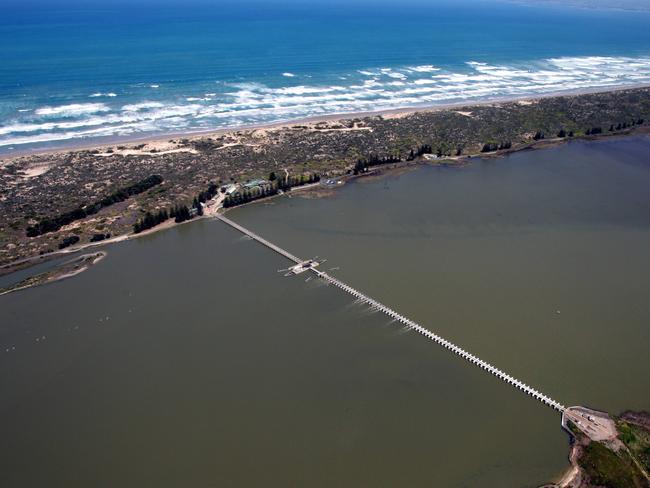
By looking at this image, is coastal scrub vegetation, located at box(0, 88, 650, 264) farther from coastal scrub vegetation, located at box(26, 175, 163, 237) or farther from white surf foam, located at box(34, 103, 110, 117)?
white surf foam, located at box(34, 103, 110, 117)

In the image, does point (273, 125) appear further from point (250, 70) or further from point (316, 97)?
point (250, 70)

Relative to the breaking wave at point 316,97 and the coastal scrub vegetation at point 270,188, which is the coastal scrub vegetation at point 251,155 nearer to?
the coastal scrub vegetation at point 270,188

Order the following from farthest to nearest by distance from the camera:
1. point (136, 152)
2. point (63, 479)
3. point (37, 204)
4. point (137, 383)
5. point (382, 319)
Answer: point (136, 152) → point (37, 204) → point (382, 319) → point (137, 383) → point (63, 479)

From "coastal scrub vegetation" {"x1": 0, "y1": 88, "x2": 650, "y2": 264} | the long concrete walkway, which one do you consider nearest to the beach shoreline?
"coastal scrub vegetation" {"x1": 0, "y1": 88, "x2": 650, "y2": 264}

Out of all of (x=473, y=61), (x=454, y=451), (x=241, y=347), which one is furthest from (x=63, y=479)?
(x=473, y=61)

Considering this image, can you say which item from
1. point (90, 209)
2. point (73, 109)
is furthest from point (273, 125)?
point (90, 209)

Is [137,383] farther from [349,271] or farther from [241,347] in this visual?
[349,271]

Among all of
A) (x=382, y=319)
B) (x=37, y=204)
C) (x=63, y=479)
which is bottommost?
(x=63, y=479)
